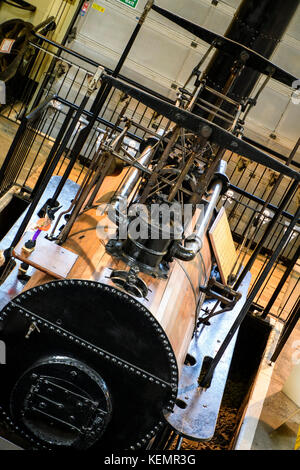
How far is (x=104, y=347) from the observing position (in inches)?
160

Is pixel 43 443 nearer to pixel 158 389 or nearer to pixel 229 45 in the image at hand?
pixel 158 389

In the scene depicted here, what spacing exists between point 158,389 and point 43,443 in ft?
3.14

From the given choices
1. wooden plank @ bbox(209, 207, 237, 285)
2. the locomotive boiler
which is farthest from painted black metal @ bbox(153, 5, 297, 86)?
wooden plank @ bbox(209, 207, 237, 285)

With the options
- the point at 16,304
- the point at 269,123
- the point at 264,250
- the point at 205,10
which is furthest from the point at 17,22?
the point at 16,304

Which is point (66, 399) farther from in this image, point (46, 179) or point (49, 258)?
point (46, 179)

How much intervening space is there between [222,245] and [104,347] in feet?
8.50

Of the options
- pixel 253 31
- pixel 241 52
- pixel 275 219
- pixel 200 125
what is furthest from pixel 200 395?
pixel 253 31

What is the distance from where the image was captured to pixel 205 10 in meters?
10.5

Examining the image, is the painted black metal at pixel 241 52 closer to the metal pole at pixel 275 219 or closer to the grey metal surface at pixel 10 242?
the metal pole at pixel 275 219

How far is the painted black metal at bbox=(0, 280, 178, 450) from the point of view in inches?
155

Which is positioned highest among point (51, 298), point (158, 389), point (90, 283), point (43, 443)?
point (90, 283)

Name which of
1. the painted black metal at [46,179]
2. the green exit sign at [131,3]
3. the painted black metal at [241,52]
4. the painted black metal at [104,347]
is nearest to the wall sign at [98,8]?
the green exit sign at [131,3]

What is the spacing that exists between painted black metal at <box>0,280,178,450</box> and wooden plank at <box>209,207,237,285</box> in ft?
6.95

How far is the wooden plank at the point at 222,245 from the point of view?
6.04 meters
